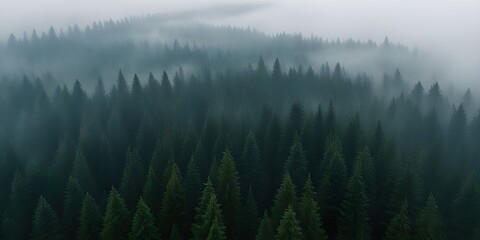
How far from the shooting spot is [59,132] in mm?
76250

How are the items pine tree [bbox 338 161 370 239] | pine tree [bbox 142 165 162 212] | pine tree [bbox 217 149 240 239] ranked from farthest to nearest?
pine tree [bbox 142 165 162 212]
pine tree [bbox 217 149 240 239]
pine tree [bbox 338 161 370 239]

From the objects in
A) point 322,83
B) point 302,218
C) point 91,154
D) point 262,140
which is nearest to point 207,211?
point 302,218

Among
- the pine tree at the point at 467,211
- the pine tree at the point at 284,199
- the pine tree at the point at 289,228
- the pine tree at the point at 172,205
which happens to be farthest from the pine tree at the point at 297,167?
the pine tree at the point at 467,211

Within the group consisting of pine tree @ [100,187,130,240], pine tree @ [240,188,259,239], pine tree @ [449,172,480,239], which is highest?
pine tree @ [100,187,130,240]

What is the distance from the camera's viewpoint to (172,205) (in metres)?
42.8

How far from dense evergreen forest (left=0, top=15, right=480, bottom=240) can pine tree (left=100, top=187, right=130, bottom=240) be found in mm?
107

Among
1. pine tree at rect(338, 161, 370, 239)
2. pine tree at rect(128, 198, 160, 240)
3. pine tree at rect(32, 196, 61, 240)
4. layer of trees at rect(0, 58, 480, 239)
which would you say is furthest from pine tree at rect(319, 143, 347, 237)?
pine tree at rect(32, 196, 61, 240)

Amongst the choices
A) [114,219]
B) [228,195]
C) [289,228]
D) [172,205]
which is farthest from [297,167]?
[114,219]

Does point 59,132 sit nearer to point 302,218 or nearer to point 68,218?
point 68,218

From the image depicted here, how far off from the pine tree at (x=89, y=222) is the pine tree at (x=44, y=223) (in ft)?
11.3

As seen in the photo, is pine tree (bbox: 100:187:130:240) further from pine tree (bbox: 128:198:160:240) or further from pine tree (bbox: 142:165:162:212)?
pine tree (bbox: 142:165:162:212)

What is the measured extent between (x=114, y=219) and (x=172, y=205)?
19.2 ft

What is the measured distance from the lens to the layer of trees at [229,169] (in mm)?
41031

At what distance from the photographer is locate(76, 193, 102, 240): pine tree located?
4266cm
